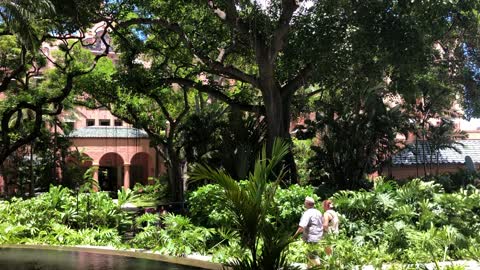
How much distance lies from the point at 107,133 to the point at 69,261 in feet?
115

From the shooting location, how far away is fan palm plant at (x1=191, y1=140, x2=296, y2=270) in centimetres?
619

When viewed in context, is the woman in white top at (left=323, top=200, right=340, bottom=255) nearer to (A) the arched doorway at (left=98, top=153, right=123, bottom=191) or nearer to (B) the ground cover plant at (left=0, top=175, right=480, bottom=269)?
(B) the ground cover plant at (left=0, top=175, right=480, bottom=269)

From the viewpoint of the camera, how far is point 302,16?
57.6 feet

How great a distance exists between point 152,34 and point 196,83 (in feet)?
12.3

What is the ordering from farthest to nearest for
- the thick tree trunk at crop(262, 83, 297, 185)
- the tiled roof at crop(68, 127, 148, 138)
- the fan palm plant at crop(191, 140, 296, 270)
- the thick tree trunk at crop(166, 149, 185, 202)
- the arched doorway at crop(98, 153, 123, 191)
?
the arched doorway at crop(98, 153, 123, 191)
the tiled roof at crop(68, 127, 148, 138)
the thick tree trunk at crop(166, 149, 185, 202)
the thick tree trunk at crop(262, 83, 297, 185)
the fan palm plant at crop(191, 140, 296, 270)

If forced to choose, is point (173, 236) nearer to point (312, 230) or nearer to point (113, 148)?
point (312, 230)

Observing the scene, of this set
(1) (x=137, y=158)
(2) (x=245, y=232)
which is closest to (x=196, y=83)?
(2) (x=245, y=232)

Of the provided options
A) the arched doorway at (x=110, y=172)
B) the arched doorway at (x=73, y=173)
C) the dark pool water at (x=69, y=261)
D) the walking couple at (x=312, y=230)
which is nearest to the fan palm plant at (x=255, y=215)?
the walking couple at (x=312, y=230)

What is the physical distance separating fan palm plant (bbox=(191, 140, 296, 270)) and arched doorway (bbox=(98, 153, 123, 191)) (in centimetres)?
4282

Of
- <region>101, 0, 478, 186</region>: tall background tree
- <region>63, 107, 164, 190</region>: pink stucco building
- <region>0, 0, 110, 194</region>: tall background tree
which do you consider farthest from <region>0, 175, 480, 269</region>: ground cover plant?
<region>63, 107, 164, 190</region>: pink stucco building

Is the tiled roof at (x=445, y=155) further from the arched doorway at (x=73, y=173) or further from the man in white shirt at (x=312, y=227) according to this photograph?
the man in white shirt at (x=312, y=227)

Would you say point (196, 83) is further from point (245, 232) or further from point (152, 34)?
point (245, 232)

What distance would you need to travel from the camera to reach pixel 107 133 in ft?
150

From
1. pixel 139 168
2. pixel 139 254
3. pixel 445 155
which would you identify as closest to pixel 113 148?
pixel 139 168
